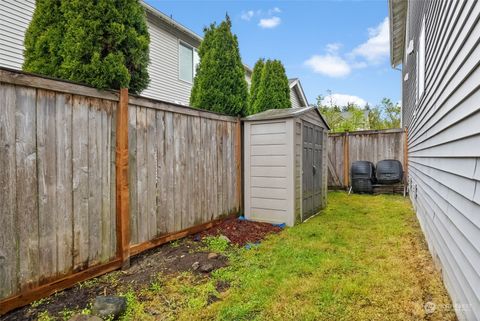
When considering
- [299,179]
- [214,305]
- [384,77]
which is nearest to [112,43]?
[214,305]

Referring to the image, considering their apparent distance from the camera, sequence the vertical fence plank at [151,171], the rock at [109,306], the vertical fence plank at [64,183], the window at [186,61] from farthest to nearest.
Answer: the window at [186,61]
the vertical fence plank at [151,171]
the vertical fence plank at [64,183]
the rock at [109,306]

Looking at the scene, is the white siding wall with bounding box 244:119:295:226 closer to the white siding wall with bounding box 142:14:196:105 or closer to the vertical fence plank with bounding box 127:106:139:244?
the vertical fence plank with bounding box 127:106:139:244

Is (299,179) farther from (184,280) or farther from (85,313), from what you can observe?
(85,313)

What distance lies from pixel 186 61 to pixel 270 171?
6.64 metres

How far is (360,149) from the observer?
9445mm

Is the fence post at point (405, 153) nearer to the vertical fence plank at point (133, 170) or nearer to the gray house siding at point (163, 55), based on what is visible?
the gray house siding at point (163, 55)

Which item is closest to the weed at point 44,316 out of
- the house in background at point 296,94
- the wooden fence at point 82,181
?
the wooden fence at point 82,181

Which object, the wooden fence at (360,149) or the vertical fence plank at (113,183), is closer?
the vertical fence plank at (113,183)

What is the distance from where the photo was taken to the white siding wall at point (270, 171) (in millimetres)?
4945

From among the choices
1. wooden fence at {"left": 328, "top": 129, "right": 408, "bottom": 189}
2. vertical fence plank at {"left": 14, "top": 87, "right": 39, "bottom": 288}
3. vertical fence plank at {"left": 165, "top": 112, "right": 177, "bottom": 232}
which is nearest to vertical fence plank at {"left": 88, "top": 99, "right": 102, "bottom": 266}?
vertical fence plank at {"left": 14, "top": 87, "right": 39, "bottom": 288}

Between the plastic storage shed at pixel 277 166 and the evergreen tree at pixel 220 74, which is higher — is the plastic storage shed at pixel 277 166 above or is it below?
below

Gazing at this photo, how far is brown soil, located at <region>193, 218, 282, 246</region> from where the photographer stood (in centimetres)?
421

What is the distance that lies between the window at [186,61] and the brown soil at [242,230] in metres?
6.52

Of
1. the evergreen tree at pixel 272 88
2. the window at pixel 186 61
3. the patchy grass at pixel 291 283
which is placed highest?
the window at pixel 186 61
